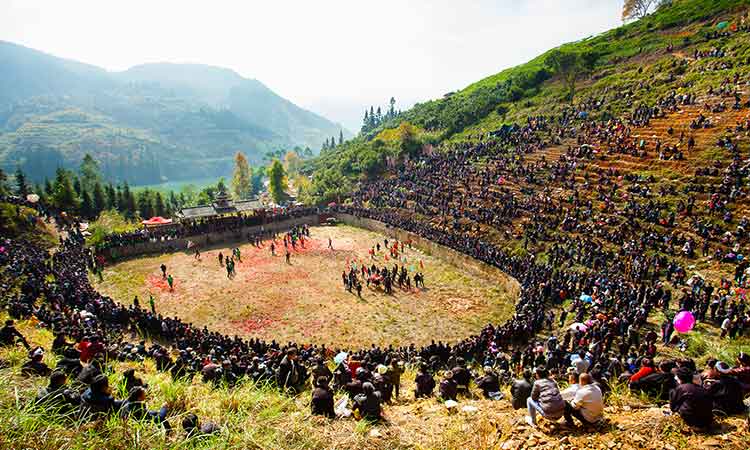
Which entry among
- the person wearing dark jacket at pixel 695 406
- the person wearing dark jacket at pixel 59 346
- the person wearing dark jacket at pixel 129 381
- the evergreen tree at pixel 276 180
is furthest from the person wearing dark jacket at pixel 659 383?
the evergreen tree at pixel 276 180

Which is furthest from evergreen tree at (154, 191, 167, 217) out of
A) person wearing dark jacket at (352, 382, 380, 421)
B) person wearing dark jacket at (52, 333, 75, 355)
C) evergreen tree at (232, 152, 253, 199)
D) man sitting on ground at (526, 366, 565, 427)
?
man sitting on ground at (526, 366, 565, 427)

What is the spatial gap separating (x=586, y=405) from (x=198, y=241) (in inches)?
1548

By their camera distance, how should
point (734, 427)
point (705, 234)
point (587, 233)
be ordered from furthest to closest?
1. point (587, 233)
2. point (705, 234)
3. point (734, 427)

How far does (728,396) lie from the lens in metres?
6.70

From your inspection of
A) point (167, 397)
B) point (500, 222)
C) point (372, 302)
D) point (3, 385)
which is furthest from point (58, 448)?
point (500, 222)

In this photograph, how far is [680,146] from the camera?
3559 cm

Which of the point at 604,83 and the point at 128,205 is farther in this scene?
the point at 604,83

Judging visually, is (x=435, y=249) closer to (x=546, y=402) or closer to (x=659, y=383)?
(x=659, y=383)

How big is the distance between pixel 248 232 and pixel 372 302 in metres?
22.6

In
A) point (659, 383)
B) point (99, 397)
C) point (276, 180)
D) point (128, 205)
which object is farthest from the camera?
point (276, 180)

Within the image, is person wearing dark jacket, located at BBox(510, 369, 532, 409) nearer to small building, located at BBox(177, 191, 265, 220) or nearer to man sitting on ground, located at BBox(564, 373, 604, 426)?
man sitting on ground, located at BBox(564, 373, 604, 426)

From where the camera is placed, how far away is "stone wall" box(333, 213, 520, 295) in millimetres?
28586

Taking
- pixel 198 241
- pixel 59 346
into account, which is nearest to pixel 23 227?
pixel 198 241

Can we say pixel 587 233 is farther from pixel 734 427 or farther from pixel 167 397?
pixel 167 397
